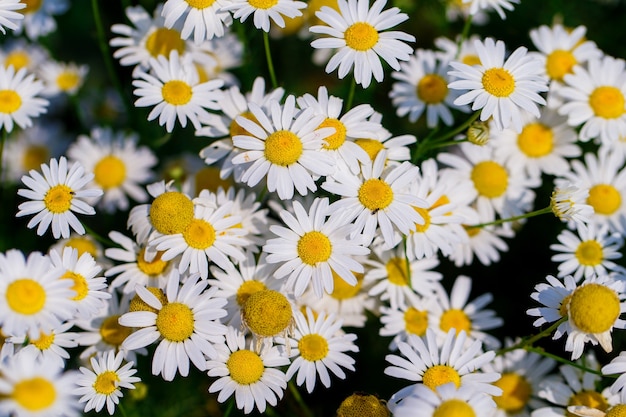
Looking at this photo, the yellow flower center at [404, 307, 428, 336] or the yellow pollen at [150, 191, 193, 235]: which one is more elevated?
the yellow pollen at [150, 191, 193, 235]

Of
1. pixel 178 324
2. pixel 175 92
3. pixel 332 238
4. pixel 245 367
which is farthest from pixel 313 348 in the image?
pixel 175 92

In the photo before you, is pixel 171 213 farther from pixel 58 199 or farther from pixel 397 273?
pixel 397 273

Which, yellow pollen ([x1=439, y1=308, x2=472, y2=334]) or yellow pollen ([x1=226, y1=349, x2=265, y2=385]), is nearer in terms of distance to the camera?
Answer: yellow pollen ([x1=226, y1=349, x2=265, y2=385])

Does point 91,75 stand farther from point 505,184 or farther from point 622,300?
point 622,300

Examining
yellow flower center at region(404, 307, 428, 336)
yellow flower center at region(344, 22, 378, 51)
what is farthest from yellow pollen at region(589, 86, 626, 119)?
yellow flower center at region(404, 307, 428, 336)

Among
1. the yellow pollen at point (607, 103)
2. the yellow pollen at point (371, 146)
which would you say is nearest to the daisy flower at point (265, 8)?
the yellow pollen at point (371, 146)

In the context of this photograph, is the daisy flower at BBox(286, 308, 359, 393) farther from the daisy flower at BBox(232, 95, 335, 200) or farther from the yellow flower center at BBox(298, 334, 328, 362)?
the daisy flower at BBox(232, 95, 335, 200)

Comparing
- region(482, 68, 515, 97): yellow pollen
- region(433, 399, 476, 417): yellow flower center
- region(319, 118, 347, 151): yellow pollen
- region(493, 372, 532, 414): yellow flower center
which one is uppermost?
region(482, 68, 515, 97): yellow pollen

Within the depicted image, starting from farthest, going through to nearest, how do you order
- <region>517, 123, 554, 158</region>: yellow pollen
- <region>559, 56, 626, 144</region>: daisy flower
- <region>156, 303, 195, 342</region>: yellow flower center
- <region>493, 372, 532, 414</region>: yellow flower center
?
<region>517, 123, 554, 158</region>: yellow pollen < <region>559, 56, 626, 144</region>: daisy flower < <region>493, 372, 532, 414</region>: yellow flower center < <region>156, 303, 195, 342</region>: yellow flower center
